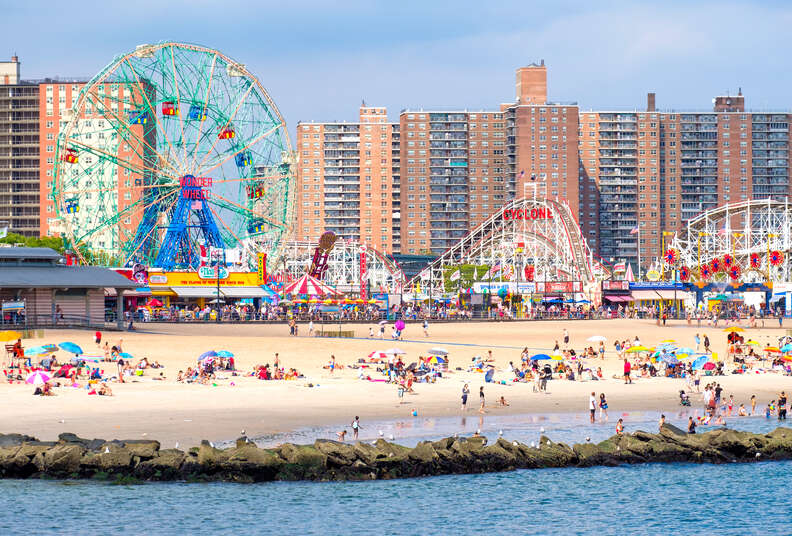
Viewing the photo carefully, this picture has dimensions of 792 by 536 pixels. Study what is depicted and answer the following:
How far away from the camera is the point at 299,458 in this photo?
31.1 m

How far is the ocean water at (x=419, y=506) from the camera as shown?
27906mm

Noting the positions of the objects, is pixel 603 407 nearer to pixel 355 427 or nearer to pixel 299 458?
pixel 355 427

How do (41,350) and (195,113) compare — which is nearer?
(41,350)

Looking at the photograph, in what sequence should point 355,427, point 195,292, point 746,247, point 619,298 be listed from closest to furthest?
point 355,427
point 195,292
point 619,298
point 746,247

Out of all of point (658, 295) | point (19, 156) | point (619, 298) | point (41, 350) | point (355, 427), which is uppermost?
point (19, 156)

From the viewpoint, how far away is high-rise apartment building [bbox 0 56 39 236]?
162 meters

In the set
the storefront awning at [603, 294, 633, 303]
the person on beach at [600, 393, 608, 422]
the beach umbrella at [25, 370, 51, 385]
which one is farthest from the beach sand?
the storefront awning at [603, 294, 633, 303]

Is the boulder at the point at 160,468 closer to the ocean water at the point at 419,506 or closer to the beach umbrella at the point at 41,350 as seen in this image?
the ocean water at the point at 419,506

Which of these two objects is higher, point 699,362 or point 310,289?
point 310,289

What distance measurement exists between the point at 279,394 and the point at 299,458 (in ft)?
39.5

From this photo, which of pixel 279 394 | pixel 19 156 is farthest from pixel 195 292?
pixel 19 156

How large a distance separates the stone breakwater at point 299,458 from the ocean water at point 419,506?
33 centimetres

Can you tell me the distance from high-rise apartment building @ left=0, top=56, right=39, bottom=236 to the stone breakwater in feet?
454

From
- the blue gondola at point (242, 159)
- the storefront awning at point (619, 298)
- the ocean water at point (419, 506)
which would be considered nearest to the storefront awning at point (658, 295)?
the storefront awning at point (619, 298)
